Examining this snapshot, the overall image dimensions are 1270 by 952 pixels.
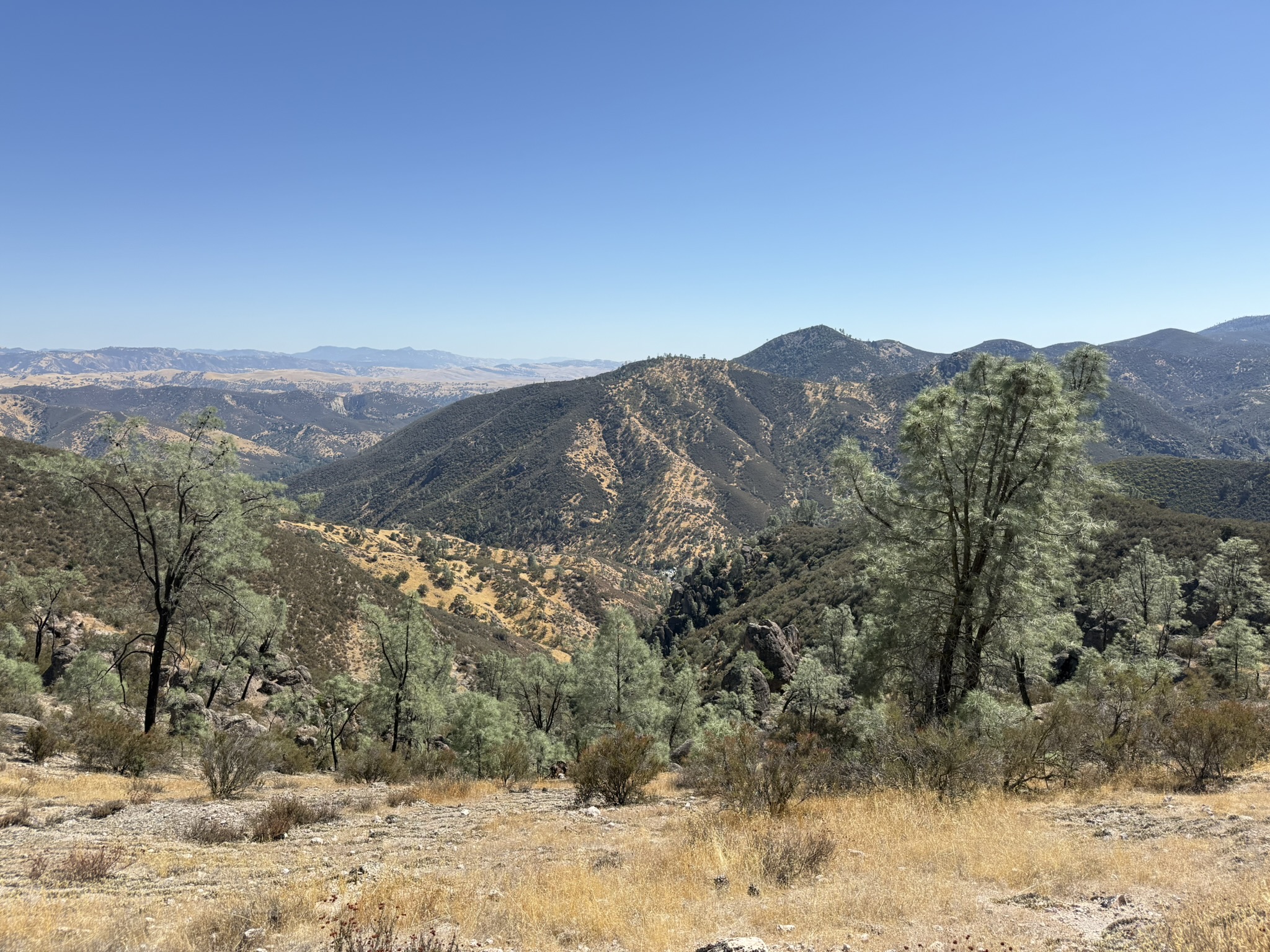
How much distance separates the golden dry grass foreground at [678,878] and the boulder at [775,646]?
39.9m

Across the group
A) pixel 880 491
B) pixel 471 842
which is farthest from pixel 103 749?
pixel 880 491

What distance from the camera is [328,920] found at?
5375 mm

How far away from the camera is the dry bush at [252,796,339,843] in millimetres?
9172

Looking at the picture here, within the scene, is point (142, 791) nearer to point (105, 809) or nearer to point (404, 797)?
point (105, 809)

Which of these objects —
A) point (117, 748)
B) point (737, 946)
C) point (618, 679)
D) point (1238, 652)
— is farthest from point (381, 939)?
point (1238, 652)

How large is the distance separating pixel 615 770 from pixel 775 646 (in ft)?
135

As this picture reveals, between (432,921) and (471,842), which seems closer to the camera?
(432,921)

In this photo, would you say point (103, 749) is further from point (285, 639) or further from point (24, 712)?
Answer: point (285, 639)

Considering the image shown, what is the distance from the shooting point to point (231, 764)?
1214cm

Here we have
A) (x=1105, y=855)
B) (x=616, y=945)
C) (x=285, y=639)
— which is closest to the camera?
(x=616, y=945)

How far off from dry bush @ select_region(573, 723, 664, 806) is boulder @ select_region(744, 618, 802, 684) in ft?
123

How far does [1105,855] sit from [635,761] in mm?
7987

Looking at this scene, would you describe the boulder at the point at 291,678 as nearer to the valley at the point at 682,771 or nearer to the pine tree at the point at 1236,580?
the valley at the point at 682,771

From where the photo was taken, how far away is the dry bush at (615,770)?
12555 mm
